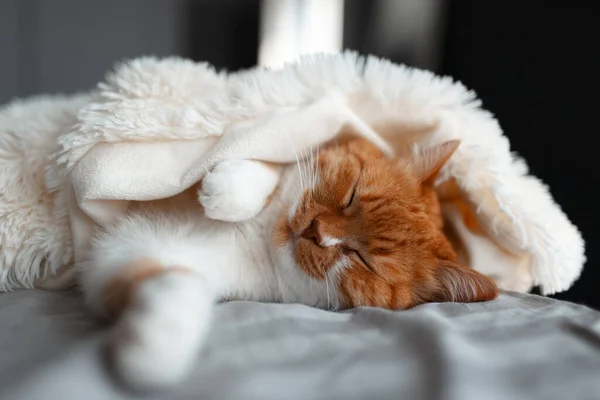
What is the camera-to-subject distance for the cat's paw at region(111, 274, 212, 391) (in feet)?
1.86

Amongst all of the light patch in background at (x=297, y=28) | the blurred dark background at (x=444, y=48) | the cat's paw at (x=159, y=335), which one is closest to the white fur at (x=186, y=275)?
the cat's paw at (x=159, y=335)

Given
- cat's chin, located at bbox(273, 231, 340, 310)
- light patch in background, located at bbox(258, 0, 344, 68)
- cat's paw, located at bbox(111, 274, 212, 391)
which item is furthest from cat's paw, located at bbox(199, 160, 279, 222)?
light patch in background, located at bbox(258, 0, 344, 68)

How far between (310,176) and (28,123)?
0.64 meters

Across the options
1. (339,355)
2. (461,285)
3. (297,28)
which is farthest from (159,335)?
(297,28)

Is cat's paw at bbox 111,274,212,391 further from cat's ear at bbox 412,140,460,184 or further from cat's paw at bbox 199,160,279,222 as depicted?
cat's ear at bbox 412,140,460,184

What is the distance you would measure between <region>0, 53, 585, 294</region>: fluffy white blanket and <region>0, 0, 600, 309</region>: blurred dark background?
709mm

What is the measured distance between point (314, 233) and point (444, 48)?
212 centimetres

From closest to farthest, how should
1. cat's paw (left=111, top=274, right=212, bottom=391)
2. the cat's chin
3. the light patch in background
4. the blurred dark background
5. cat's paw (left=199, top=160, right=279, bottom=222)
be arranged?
1. cat's paw (left=111, top=274, right=212, bottom=391)
2. cat's paw (left=199, top=160, right=279, bottom=222)
3. the cat's chin
4. the blurred dark background
5. the light patch in background

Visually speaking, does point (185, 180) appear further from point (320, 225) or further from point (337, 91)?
point (337, 91)

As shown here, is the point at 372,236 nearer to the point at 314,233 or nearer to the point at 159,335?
the point at 314,233

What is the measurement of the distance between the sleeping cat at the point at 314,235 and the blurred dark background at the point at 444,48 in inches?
35.6

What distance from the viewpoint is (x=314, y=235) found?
1.04 m

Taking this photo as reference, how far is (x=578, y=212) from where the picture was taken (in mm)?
1762

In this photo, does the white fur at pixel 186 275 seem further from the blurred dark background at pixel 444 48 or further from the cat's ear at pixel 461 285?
the blurred dark background at pixel 444 48
